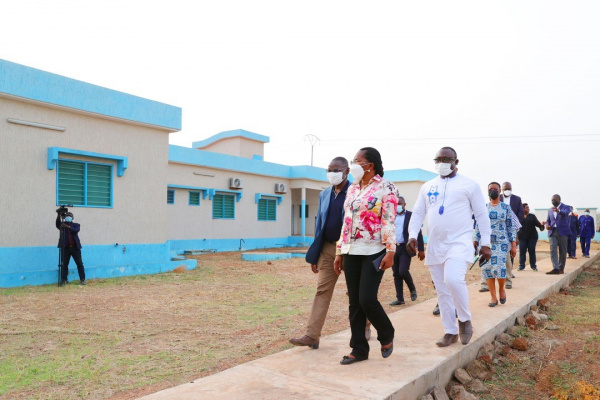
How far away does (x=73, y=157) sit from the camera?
35.0 ft

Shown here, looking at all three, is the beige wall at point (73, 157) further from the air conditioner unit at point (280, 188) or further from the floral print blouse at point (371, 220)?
the air conditioner unit at point (280, 188)

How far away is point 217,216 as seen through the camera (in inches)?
736

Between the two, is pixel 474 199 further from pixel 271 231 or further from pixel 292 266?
pixel 271 231

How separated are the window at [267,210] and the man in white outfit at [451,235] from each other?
1683 cm

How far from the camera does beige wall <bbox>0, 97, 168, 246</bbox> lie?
376 inches

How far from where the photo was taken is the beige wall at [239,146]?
26.1 meters

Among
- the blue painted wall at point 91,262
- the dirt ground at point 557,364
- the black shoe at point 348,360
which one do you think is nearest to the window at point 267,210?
the blue painted wall at point 91,262

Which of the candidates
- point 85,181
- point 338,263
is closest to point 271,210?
point 85,181

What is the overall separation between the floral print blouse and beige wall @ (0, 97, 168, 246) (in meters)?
8.36

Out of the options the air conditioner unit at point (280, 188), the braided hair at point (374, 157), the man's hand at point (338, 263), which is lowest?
the man's hand at point (338, 263)

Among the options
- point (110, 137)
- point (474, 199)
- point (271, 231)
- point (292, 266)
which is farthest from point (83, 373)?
point (271, 231)

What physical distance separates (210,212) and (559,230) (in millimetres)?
11951

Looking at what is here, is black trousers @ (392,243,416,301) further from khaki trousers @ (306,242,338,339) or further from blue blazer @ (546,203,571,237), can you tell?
blue blazer @ (546,203,571,237)

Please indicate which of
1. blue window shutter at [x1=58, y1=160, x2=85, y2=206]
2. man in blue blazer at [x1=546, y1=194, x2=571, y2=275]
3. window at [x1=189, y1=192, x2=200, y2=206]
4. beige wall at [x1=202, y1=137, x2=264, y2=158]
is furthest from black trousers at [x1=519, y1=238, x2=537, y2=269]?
beige wall at [x1=202, y1=137, x2=264, y2=158]
